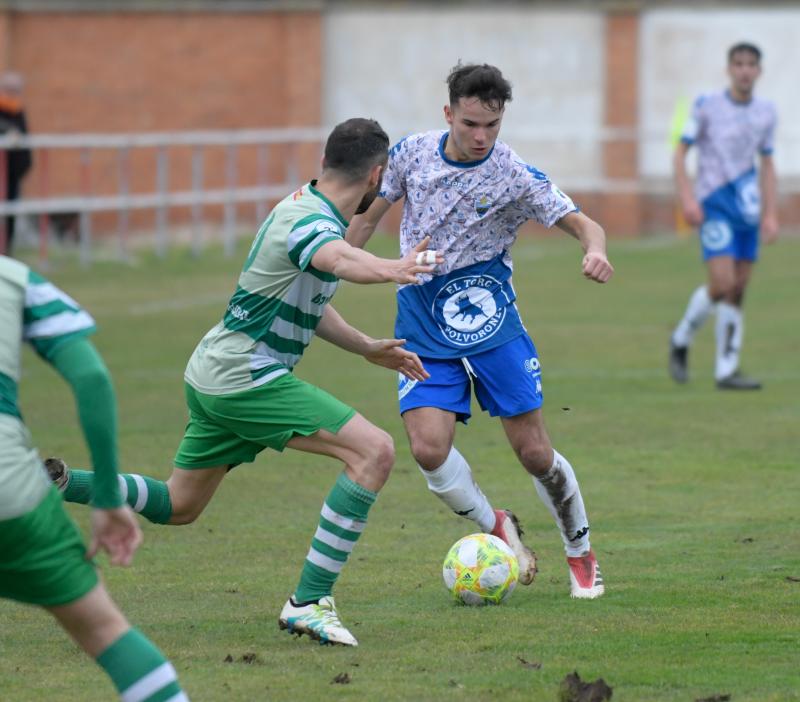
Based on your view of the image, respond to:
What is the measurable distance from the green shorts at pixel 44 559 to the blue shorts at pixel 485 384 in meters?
2.69

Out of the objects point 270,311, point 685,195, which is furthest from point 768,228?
point 270,311

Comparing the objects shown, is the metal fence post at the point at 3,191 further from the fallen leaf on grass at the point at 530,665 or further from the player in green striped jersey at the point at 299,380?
the fallen leaf on grass at the point at 530,665

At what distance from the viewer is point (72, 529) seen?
14.6ft

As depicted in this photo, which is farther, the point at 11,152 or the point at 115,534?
the point at 11,152

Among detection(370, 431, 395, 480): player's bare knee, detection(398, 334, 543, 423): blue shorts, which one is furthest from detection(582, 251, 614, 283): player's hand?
detection(370, 431, 395, 480): player's bare knee

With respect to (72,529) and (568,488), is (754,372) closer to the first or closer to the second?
(568,488)

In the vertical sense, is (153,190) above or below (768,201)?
below

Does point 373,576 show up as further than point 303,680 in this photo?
Yes

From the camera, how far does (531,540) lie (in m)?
8.23

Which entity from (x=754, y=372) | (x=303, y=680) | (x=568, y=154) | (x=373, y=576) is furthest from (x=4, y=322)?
(x=568, y=154)

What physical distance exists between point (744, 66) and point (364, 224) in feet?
21.5

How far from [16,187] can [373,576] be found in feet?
45.7

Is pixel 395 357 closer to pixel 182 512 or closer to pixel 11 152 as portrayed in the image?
pixel 182 512

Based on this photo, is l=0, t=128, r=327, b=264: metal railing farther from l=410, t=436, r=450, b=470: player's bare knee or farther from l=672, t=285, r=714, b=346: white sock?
l=410, t=436, r=450, b=470: player's bare knee
